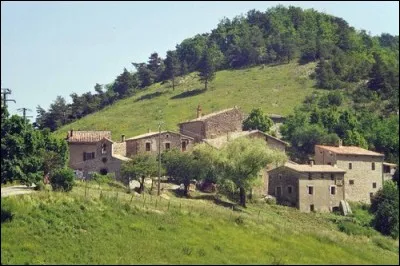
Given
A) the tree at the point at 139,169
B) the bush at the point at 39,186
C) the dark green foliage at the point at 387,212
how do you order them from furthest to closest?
1. the tree at the point at 139,169
2. the bush at the point at 39,186
3. the dark green foliage at the point at 387,212

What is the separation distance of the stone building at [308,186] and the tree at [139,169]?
9.37 m

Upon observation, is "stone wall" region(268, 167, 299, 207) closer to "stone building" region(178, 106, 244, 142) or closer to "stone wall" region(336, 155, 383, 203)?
"stone wall" region(336, 155, 383, 203)

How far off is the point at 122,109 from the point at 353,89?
29.1 metres

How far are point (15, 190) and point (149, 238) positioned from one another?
25.0 ft

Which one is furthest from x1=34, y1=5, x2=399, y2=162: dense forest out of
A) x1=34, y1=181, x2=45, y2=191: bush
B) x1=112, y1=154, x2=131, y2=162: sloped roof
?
x1=34, y1=181, x2=45, y2=191: bush

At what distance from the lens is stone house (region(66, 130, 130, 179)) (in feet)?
177

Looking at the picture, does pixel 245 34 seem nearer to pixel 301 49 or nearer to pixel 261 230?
pixel 301 49

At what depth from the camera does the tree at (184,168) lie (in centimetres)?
4951

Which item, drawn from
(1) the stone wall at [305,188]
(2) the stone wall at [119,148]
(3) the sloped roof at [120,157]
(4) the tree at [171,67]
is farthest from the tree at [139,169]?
(4) the tree at [171,67]

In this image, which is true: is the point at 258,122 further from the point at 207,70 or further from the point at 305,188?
the point at 207,70

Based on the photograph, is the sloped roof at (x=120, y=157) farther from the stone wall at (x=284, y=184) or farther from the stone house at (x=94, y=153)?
the stone wall at (x=284, y=184)

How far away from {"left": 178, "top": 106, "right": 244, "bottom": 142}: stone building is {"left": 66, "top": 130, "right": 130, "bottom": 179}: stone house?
7746mm

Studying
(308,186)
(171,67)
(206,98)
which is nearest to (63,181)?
(308,186)

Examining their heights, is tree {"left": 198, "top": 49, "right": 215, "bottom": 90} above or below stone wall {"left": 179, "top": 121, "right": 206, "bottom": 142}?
above
